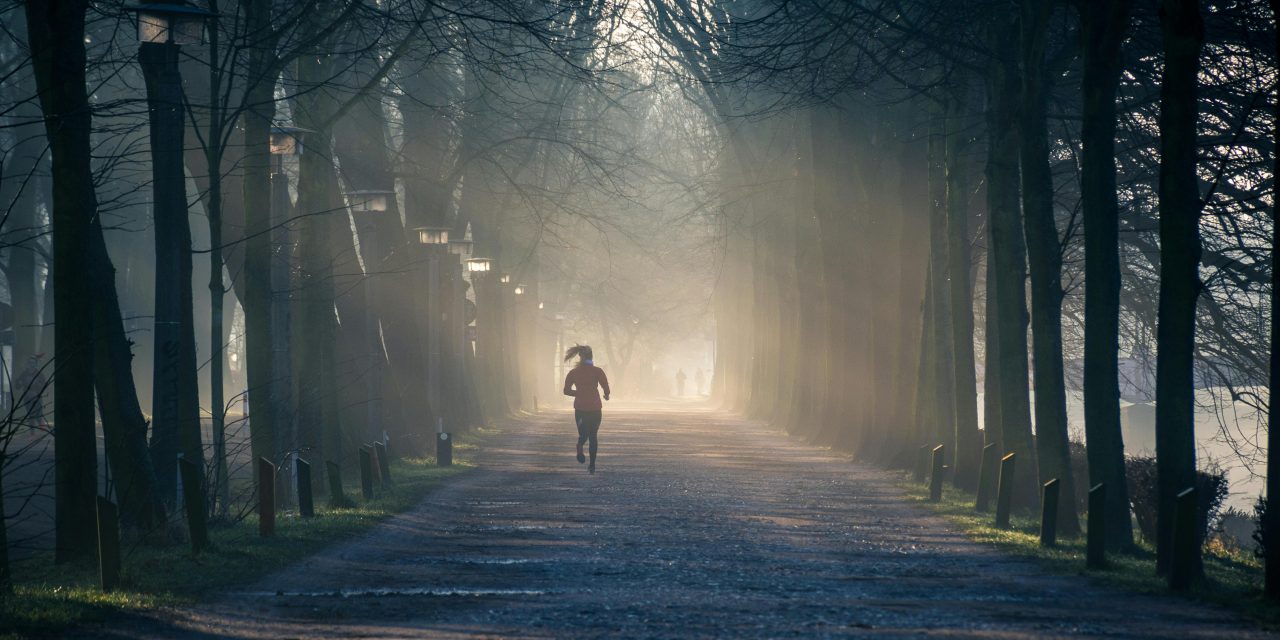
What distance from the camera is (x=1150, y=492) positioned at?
52.5 ft

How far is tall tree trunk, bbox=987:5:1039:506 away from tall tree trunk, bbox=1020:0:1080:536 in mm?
1412

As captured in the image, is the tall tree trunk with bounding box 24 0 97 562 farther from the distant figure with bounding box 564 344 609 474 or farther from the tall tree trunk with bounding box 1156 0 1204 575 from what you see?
the distant figure with bounding box 564 344 609 474

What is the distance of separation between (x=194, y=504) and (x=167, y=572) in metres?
0.89

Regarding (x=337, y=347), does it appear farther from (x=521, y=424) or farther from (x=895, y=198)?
(x=521, y=424)

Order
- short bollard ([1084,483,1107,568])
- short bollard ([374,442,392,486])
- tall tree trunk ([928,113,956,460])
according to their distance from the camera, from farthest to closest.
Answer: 1. tall tree trunk ([928,113,956,460])
2. short bollard ([374,442,392,486])
3. short bollard ([1084,483,1107,568])

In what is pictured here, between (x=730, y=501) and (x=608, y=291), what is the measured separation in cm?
5920

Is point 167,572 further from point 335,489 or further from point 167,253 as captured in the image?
point 335,489

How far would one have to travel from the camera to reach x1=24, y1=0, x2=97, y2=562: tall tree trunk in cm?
1047

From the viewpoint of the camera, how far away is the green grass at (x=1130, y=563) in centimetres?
962

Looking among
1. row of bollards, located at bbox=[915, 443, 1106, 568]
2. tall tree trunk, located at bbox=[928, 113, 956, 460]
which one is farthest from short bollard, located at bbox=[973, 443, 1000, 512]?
tall tree trunk, located at bbox=[928, 113, 956, 460]

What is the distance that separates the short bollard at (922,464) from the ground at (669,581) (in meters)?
1.58

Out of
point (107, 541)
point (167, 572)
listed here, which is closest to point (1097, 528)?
point (167, 572)

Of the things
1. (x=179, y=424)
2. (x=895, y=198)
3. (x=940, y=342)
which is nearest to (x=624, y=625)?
(x=179, y=424)

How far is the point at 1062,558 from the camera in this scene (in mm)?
12188
